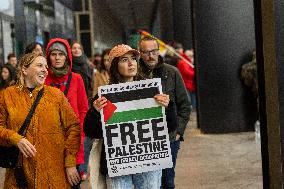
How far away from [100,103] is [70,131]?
39 centimetres

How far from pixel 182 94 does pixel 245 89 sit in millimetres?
8126

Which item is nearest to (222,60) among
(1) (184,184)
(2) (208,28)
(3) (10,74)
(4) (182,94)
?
(2) (208,28)

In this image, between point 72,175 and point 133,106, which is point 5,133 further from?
point 133,106

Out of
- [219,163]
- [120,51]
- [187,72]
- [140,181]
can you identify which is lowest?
[219,163]

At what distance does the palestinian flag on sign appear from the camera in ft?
15.8

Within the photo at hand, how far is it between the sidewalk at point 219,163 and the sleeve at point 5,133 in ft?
12.5

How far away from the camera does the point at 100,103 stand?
471cm

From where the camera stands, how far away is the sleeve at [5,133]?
471cm

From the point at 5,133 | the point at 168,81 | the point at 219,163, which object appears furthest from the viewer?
the point at 219,163

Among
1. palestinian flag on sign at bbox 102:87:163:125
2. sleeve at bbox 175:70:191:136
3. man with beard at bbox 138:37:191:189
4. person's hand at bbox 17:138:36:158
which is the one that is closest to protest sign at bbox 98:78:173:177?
palestinian flag on sign at bbox 102:87:163:125

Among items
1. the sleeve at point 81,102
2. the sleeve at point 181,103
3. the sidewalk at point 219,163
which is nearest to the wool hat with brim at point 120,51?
the sleeve at point 181,103

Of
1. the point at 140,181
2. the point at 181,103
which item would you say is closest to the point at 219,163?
the point at 181,103

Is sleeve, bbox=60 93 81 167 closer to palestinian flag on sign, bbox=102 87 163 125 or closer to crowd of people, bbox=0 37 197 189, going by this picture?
crowd of people, bbox=0 37 197 189

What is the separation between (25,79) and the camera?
4.96 metres
